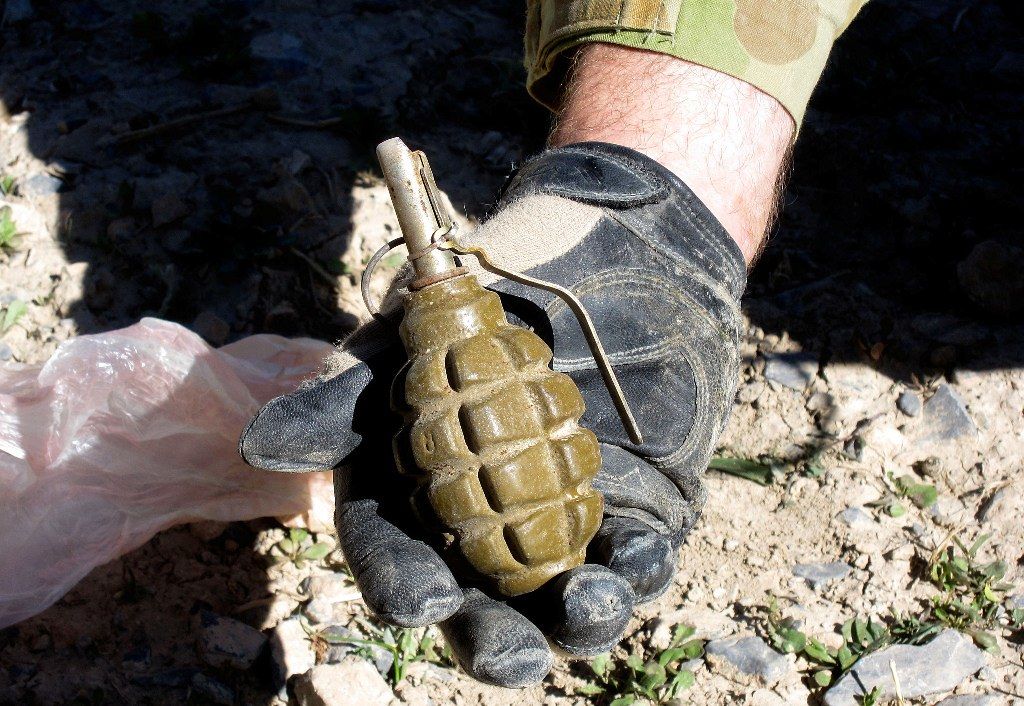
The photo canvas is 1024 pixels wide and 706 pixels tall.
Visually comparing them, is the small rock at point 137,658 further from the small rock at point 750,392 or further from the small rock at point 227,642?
the small rock at point 750,392

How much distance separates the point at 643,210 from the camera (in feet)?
7.64

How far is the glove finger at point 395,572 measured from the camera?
1.87m

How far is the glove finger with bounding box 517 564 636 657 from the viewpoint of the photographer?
186 centimetres

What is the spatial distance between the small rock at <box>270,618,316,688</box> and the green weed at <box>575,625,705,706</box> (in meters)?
0.76

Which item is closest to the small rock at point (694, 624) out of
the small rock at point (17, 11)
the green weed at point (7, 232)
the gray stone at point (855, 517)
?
the gray stone at point (855, 517)

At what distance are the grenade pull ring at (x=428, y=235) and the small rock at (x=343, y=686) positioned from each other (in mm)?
1165

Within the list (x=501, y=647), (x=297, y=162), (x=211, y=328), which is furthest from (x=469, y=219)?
(x=501, y=647)

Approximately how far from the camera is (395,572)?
6.29 feet

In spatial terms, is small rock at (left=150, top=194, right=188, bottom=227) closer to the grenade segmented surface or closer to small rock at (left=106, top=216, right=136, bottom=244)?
small rock at (left=106, top=216, right=136, bottom=244)

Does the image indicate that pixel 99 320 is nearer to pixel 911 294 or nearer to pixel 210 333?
pixel 210 333

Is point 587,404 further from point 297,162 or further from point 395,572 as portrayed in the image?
point 297,162

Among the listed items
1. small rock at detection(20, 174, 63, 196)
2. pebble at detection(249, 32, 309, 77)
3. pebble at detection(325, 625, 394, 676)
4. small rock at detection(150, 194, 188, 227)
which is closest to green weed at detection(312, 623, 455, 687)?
pebble at detection(325, 625, 394, 676)

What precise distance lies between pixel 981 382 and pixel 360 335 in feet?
7.21

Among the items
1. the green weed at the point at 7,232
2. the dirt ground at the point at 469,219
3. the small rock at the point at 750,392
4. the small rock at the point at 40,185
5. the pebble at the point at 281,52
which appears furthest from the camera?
the pebble at the point at 281,52
